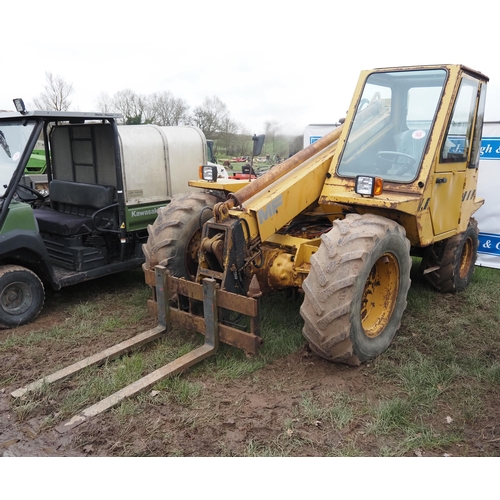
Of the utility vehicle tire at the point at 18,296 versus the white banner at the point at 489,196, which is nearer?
the utility vehicle tire at the point at 18,296

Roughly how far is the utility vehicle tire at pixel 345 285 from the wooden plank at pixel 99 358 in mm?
1426

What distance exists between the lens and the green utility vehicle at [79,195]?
5102 mm

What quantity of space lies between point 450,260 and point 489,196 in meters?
2.40

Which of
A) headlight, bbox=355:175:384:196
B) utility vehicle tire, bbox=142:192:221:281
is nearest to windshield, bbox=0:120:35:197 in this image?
utility vehicle tire, bbox=142:192:221:281

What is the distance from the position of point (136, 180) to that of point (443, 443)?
4531mm

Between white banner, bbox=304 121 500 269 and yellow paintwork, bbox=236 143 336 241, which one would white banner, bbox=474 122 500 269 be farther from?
yellow paintwork, bbox=236 143 336 241

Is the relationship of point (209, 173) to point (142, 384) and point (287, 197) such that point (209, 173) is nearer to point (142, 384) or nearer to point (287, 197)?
point (287, 197)

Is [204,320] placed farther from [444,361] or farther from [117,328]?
[444,361]

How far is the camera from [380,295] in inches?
177

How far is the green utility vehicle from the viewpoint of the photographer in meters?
5.10

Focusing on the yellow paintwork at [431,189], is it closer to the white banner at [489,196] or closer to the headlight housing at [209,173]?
the headlight housing at [209,173]

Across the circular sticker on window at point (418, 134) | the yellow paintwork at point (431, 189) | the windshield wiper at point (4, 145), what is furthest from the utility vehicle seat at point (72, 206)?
the circular sticker on window at point (418, 134)

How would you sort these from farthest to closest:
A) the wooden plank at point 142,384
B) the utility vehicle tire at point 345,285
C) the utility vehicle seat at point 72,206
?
the utility vehicle seat at point 72,206, the utility vehicle tire at point 345,285, the wooden plank at point 142,384

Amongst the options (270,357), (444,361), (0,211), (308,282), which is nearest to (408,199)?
(308,282)
